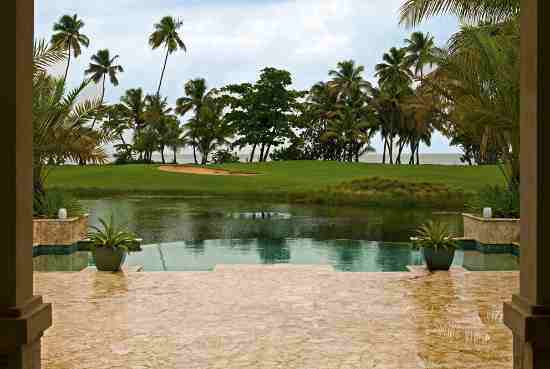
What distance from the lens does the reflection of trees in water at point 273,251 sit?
49.1 feet

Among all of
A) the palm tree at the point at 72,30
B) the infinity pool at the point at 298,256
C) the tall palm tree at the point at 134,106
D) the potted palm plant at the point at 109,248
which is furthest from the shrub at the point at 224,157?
the potted palm plant at the point at 109,248

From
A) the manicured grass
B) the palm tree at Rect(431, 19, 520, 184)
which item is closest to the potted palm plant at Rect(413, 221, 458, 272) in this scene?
the palm tree at Rect(431, 19, 520, 184)

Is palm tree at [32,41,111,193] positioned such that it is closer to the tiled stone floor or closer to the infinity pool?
the infinity pool

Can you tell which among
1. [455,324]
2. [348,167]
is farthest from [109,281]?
[348,167]

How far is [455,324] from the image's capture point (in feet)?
22.7

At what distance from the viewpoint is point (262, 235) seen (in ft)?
68.0

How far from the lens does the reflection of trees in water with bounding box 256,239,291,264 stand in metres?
15.0

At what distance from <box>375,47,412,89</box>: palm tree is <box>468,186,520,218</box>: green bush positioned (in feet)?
105

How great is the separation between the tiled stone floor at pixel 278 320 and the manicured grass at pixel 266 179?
2589 centimetres

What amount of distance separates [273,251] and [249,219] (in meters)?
9.82

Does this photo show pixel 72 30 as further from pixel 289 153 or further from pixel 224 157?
pixel 289 153

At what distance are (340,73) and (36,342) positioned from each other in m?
44.6
